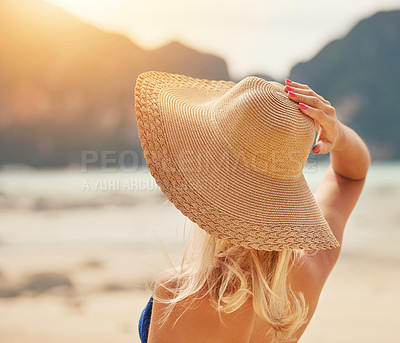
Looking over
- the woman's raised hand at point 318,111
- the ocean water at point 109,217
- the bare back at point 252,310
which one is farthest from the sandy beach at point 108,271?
the woman's raised hand at point 318,111

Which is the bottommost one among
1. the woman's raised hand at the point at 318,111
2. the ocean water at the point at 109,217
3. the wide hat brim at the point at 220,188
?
the ocean water at the point at 109,217

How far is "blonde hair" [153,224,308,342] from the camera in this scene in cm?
78

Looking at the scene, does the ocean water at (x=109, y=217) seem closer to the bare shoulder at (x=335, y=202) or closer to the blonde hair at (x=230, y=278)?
the bare shoulder at (x=335, y=202)

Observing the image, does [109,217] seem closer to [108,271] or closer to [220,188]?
[108,271]

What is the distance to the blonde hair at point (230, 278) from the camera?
0.78 meters

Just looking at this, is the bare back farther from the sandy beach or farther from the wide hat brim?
the sandy beach

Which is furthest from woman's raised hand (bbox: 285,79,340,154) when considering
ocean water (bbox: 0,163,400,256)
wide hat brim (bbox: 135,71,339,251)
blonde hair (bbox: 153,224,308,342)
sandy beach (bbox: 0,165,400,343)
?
ocean water (bbox: 0,163,400,256)

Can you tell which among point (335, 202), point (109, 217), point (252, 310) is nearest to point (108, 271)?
point (109, 217)

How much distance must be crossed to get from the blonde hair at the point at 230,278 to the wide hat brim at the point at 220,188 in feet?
0.18

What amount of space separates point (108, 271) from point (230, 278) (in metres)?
2.97

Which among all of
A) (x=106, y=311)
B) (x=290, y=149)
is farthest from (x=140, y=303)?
(x=290, y=149)

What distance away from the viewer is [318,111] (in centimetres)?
88

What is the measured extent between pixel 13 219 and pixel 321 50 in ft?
51.2

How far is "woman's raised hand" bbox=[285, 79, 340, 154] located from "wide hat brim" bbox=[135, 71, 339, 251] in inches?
4.6
